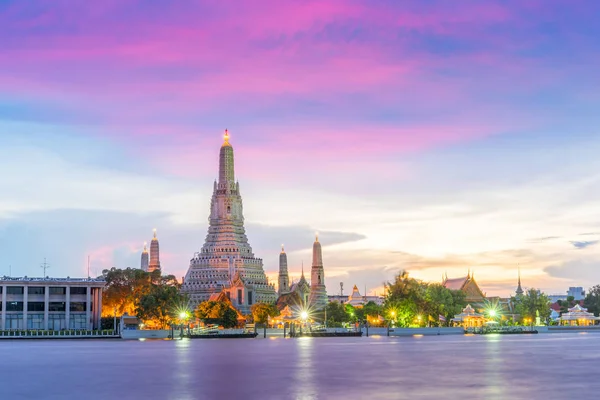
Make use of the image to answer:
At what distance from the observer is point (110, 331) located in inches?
5128

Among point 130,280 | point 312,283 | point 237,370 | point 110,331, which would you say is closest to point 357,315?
point 312,283

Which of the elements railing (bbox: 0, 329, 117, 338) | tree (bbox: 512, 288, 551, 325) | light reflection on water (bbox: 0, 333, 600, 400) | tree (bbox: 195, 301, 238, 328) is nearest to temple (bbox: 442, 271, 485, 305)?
tree (bbox: 512, 288, 551, 325)

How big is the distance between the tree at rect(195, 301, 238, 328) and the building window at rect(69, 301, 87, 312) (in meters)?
19.2

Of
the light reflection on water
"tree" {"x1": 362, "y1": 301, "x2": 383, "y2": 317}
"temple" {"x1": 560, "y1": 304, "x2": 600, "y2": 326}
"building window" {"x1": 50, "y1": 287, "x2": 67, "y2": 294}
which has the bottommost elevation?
the light reflection on water

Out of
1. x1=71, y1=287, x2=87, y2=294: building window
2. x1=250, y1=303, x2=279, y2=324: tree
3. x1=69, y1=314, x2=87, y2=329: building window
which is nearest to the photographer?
x1=71, y1=287, x2=87, y2=294: building window

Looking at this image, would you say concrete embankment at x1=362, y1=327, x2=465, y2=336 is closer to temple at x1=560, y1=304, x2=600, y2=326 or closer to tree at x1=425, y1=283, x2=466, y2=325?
tree at x1=425, y1=283, x2=466, y2=325

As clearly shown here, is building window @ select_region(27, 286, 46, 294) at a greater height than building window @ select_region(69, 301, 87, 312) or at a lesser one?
greater

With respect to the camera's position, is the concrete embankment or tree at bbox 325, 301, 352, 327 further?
tree at bbox 325, 301, 352, 327

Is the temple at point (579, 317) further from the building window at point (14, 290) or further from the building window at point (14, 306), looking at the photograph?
the building window at point (14, 290)

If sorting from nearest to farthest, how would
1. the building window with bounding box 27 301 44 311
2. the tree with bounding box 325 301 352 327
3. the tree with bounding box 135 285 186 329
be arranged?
the tree with bounding box 135 285 186 329 → the building window with bounding box 27 301 44 311 → the tree with bounding box 325 301 352 327

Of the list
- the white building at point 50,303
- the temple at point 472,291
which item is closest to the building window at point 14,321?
the white building at point 50,303

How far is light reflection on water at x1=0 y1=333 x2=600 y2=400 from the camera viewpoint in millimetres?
47938

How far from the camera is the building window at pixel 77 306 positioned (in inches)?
5128

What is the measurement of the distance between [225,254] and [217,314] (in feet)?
162
